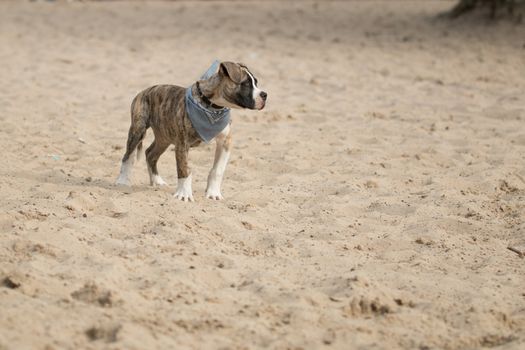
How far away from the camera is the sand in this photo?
465 centimetres

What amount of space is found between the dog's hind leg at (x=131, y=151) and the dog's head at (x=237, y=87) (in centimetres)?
97

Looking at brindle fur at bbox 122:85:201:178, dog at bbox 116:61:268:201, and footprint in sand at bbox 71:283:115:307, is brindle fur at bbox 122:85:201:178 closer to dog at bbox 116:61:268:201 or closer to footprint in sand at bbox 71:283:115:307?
dog at bbox 116:61:268:201

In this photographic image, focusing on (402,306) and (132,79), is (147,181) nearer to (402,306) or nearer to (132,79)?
A: (402,306)

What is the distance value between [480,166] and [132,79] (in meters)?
6.02

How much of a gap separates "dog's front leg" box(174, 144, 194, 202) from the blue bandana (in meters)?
0.23

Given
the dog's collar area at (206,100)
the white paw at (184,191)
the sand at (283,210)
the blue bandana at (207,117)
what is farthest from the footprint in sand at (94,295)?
the dog's collar area at (206,100)

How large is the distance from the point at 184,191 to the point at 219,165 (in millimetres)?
385

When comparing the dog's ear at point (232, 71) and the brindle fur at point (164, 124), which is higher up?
the dog's ear at point (232, 71)

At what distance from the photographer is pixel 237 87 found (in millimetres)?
6582

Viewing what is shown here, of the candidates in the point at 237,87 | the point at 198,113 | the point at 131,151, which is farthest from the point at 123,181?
the point at 237,87

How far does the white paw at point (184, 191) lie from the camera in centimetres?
679

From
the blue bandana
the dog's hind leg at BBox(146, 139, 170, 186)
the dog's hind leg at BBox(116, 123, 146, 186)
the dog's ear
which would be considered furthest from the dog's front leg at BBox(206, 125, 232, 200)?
the dog's hind leg at BBox(116, 123, 146, 186)

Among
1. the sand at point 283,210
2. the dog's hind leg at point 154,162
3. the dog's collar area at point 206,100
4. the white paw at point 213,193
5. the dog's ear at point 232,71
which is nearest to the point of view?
the sand at point 283,210

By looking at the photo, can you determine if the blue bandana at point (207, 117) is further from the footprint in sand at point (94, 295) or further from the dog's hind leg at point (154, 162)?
the footprint in sand at point (94, 295)
